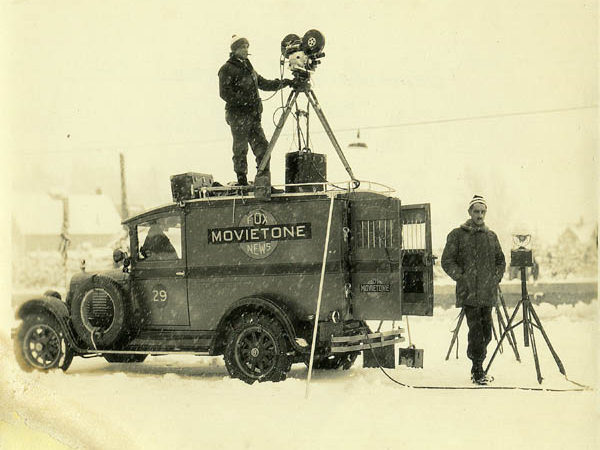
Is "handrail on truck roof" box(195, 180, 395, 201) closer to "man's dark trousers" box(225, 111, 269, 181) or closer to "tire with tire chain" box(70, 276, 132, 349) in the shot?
"man's dark trousers" box(225, 111, 269, 181)

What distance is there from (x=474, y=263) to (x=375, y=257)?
822 mm

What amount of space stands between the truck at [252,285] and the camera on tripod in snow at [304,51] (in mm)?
1041

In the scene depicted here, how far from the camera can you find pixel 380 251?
22.1 ft

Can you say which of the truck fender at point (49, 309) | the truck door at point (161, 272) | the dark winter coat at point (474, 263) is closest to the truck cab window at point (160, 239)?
the truck door at point (161, 272)

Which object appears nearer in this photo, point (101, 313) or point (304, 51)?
point (304, 51)

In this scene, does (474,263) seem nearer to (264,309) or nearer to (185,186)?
(264,309)

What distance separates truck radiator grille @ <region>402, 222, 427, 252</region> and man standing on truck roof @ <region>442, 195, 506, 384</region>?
1.44 feet

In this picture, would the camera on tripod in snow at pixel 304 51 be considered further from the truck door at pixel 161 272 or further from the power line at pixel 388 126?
the truck door at pixel 161 272

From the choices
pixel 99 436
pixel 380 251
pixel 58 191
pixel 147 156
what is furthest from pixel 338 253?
pixel 58 191

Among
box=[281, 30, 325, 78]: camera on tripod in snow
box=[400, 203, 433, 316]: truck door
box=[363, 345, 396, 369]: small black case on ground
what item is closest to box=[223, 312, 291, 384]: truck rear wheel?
box=[363, 345, 396, 369]: small black case on ground

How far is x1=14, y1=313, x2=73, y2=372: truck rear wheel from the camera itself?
7723mm

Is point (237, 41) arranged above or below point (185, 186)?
above

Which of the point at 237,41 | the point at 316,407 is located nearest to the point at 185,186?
the point at 237,41

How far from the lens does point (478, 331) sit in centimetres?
651
